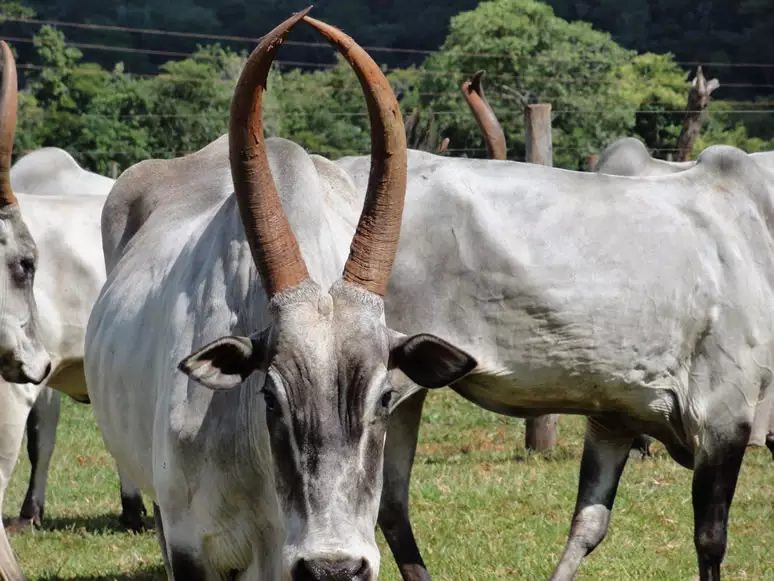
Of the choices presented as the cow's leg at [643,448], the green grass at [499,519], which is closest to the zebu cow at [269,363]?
the green grass at [499,519]

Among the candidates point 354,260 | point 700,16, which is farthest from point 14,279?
point 700,16

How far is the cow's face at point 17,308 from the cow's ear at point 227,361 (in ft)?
11.5

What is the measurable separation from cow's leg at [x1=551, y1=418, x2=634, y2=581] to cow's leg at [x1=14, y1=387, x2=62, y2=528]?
3491 millimetres

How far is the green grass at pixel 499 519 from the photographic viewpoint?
6.98 m

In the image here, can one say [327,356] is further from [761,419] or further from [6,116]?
[761,419]

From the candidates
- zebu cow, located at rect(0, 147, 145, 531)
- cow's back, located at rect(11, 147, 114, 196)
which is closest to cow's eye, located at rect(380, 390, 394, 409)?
zebu cow, located at rect(0, 147, 145, 531)

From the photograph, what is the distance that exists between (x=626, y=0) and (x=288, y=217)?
98164 millimetres

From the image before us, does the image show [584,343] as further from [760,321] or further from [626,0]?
[626,0]

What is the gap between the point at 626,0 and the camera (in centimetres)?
9894

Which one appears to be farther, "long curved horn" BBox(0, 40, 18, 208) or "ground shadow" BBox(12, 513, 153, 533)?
"ground shadow" BBox(12, 513, 153, 533)

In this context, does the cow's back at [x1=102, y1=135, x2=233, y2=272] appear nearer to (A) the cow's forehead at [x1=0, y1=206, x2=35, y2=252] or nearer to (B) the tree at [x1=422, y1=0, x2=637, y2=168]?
(A) the cow's forehead at [x1=0, y1=206, x2=35, y2=252]

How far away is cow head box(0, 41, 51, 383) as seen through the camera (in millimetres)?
7027

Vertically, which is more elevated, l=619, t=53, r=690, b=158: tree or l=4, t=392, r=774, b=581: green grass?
l=4, t=392, r=774, b=581: green grass

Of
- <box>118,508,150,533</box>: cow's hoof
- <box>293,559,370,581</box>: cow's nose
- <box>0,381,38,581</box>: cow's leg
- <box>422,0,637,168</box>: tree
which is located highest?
<box>293,559,370,581</box>: cow's nose
